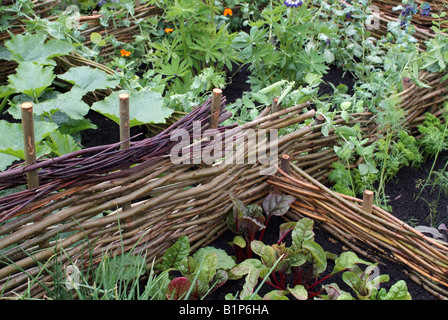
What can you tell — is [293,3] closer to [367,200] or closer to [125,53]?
[125,53]

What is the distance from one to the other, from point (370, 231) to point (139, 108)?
42.5 inches

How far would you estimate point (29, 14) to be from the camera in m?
2.77

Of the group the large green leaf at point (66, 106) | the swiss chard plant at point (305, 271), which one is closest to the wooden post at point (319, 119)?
the swiss chard plant at point (305, 271)

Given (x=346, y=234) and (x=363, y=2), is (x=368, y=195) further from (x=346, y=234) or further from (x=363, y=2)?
(x=363, y=2)

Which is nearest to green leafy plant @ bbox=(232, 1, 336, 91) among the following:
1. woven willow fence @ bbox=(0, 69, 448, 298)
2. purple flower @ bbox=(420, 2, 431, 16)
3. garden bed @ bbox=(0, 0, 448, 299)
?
garden bed @ bbox=(0, 0, 448, 299)

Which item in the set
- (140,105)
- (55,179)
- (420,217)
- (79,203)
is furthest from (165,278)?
(420,217)

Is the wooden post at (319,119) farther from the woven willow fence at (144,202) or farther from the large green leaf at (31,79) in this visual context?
the large green leaf at (31,79)

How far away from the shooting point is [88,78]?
2174 mm

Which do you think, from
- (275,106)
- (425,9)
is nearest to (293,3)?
(275,106)

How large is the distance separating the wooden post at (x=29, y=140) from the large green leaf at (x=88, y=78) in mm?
931

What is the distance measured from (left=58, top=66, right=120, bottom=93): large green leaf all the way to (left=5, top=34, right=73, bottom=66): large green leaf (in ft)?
0.70

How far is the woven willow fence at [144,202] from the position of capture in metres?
1.35
